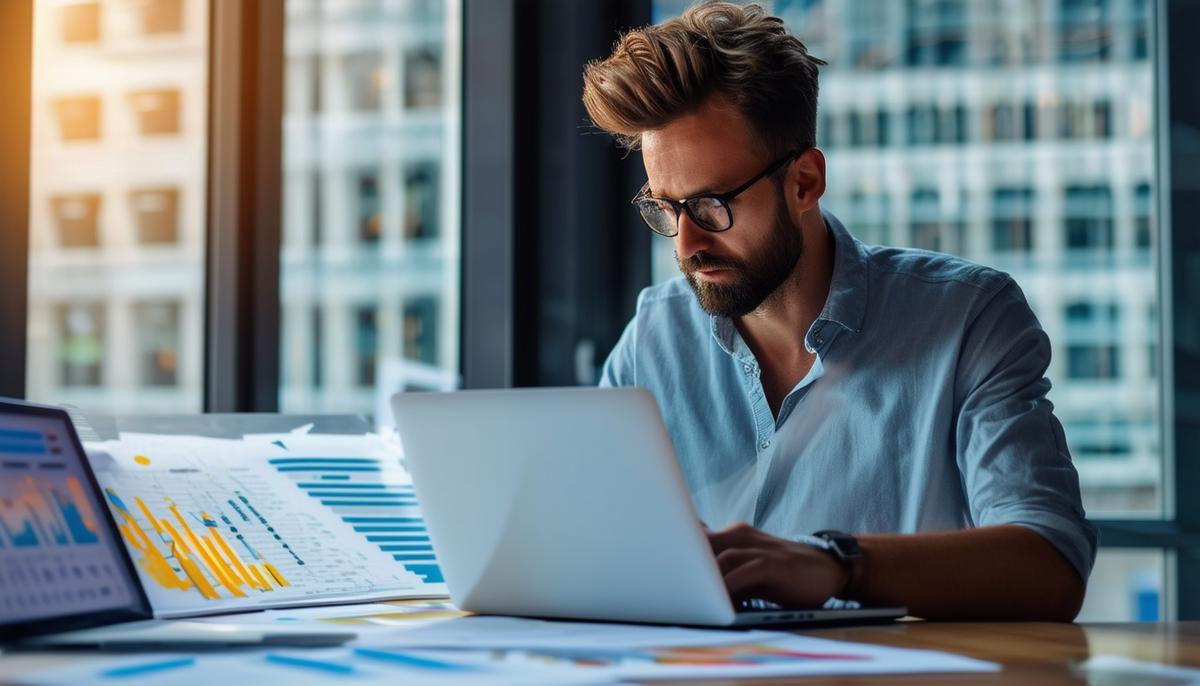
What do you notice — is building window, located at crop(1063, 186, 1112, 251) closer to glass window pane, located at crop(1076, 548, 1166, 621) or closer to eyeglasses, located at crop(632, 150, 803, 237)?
glass window pane, located at crop(1076, 548, 1166, 621)

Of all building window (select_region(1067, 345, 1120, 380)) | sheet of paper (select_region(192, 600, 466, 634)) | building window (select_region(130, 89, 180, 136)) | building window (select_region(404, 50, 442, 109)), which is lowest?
sheet of paper (select_region(192, 600, 466, 634))

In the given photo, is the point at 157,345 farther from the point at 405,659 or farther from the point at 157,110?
the point at 405,659

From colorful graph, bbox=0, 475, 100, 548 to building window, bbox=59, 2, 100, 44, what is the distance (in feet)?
3.58

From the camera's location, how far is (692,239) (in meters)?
1.79

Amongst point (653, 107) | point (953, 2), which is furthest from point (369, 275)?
point (653, 107)

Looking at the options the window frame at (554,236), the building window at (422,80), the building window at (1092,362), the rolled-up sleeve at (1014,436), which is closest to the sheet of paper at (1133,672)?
the rolled-up sleeve at (1014,436)

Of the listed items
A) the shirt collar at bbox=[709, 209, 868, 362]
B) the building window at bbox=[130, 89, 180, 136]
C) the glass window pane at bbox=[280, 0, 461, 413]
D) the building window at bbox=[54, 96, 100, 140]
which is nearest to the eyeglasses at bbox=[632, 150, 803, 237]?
the shirt collar at bbox=[709, 209, 868, 362]

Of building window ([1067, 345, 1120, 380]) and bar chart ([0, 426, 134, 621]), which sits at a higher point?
building window ([1067, 345, 1120, 380])

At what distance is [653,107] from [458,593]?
0.79 metres

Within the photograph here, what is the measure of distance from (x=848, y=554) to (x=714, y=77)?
79 centimetres

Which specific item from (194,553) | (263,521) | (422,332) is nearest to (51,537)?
(194,553)

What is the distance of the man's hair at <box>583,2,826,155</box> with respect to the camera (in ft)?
5.84

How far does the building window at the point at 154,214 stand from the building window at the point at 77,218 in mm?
102

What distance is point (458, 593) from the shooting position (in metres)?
1.30
